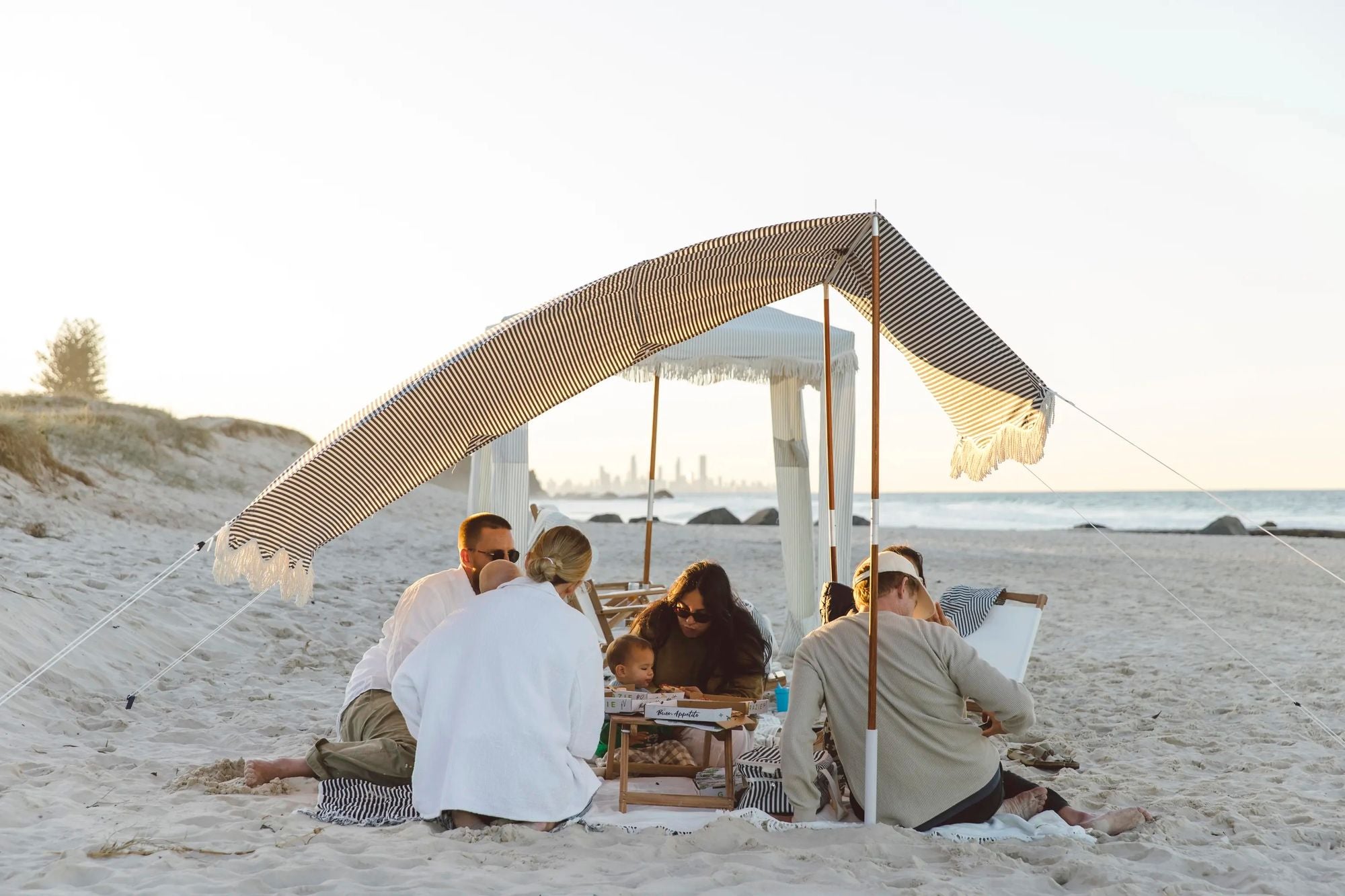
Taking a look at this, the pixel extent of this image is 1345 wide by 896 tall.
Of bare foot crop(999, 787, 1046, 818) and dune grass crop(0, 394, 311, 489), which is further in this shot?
dune grass crop(0, 394, 311, 489)

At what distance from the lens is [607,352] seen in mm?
5406

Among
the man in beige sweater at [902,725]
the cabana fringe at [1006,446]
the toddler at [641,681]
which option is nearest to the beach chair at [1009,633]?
the cabana fringe at [1006,446]

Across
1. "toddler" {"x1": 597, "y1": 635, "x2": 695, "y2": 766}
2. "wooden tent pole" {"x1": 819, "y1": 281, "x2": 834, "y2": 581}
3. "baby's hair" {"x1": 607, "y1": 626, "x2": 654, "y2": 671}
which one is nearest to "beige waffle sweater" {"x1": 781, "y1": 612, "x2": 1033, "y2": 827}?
"toddler" {"x1": 597, "y1": 635, "x2": 695, "y2": 766}

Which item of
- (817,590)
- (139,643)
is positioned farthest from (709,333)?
(139,643)

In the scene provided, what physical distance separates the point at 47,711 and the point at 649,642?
289 cm

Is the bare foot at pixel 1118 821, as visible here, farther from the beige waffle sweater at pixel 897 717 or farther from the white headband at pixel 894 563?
the white headband at pixel 894 563

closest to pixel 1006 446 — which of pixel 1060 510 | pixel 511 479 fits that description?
pixel 511 479

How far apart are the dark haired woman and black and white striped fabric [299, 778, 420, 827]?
1.30m

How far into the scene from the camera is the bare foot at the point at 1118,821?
11.9 feet

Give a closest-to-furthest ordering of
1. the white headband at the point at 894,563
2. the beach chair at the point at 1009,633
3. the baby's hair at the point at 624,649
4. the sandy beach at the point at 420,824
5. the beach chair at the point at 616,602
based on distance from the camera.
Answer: the sandy beach at the point at 420,824 → the white headband at the point at 894,563 → the baby's hair at the point at 624,649 → the beach chair at the point at 1009,633 → the beach chair at the point at 616,602

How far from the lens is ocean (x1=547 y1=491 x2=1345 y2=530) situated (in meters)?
37.6

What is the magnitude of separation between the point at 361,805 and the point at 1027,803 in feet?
7.52

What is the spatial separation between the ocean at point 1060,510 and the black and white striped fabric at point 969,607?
2736 centimetres

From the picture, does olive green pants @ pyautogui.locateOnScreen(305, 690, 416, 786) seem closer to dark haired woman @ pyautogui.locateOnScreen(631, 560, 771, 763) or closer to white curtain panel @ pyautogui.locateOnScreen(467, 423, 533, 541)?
dark haired woman @ pyautogui.locateOnScreen(631, 560, 771, 763)
